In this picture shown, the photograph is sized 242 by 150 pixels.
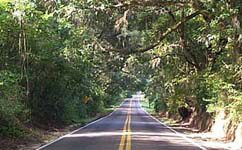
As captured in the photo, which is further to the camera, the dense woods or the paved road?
the dense woods

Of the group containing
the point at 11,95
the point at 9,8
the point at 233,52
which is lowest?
the point at 11,95

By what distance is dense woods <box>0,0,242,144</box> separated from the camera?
64.0 feet

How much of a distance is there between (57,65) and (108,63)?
6007 millimetres

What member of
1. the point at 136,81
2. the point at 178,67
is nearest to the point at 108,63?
the point at 178,67

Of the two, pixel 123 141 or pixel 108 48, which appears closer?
pixel 123 141

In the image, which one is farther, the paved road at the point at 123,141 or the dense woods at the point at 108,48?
the dense woods at the point at 108,48

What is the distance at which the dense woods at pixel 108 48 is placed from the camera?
19.5m

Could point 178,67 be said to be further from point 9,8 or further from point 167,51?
point 9,8

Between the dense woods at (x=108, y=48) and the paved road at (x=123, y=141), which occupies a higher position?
the dense woods at (x=108, y=48)

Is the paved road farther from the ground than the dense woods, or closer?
closer

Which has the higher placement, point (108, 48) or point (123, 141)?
point (108, 48)

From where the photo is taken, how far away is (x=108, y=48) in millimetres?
24812

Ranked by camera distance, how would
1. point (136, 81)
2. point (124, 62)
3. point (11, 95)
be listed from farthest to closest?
point (136, 81), point (124, 62), point (11, 95)

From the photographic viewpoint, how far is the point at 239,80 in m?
21.4
